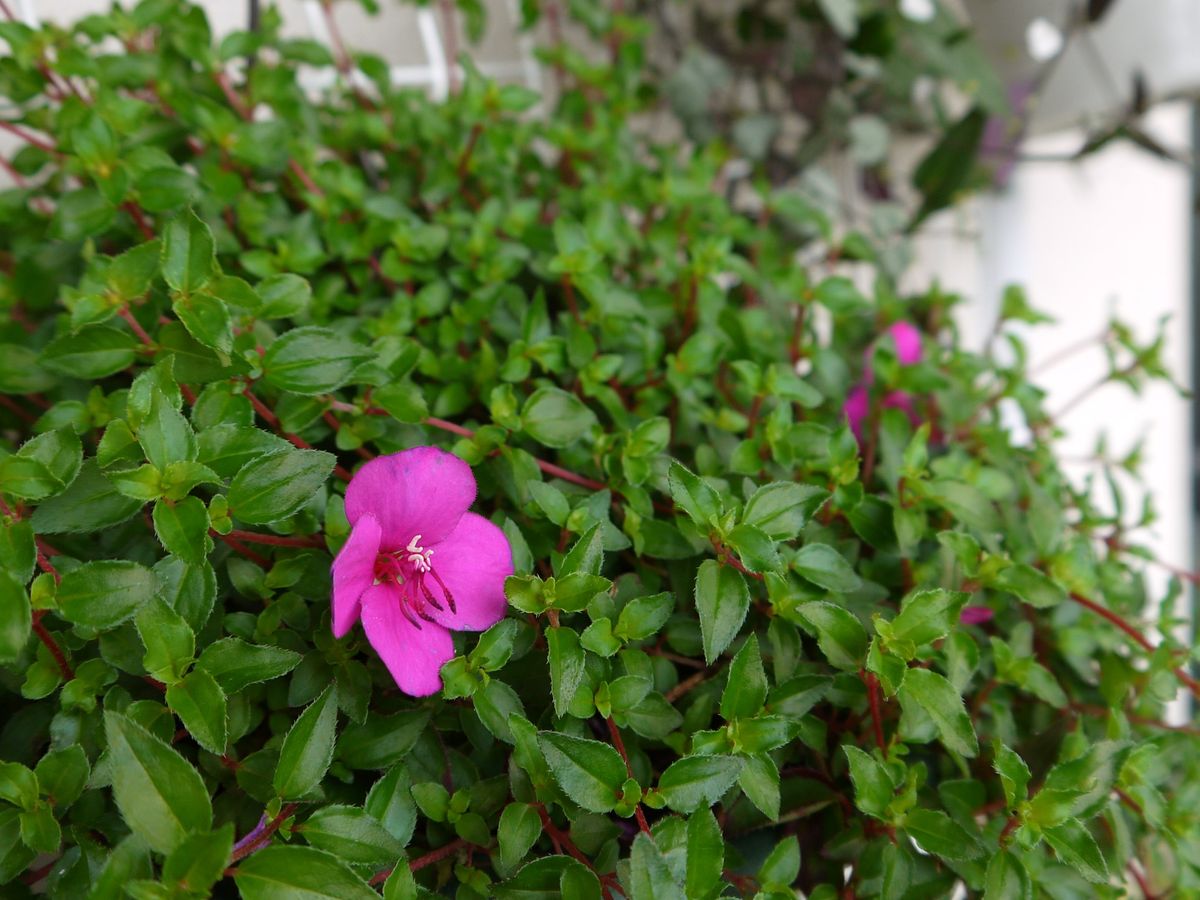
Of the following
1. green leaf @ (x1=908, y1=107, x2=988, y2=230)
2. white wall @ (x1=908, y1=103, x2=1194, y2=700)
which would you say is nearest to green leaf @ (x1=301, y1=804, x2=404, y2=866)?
green leaf @ (x1=908, y1=107, x2=988, y2=230)

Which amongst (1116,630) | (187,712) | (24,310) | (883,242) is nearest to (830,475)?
(1116,630)

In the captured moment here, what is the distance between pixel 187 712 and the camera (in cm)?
37

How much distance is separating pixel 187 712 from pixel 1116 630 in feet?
1.70

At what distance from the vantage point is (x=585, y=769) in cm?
39

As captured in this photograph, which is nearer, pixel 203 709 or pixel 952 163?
pixel 203 709

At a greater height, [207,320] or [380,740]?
[207,320]

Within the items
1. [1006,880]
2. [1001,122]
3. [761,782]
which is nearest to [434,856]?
[761,782]

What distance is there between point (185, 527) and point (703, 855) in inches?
9.9

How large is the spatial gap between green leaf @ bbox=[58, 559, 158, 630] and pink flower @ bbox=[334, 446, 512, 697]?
0.27 feet

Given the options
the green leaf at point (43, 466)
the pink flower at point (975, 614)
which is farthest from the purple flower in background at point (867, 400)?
the green leaf at point (43, 466)

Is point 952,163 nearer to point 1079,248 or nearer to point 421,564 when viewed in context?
point 1079,248

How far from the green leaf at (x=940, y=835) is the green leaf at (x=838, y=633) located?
3.0 inches

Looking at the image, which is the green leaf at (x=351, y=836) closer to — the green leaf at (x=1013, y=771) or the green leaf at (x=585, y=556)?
the green leaf at (x=585, y=556)

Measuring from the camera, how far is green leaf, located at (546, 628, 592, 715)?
0.39 m
